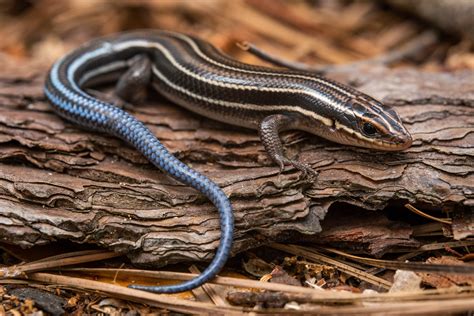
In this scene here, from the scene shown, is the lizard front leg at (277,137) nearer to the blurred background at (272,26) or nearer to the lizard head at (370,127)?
the lizard head at (370,127)

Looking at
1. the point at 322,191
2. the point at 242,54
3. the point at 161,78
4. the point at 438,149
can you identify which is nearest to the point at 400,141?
the point at 438,149

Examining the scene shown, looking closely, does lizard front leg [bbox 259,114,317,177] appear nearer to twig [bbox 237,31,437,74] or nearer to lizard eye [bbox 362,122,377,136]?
lizard eye [bbox 362,122,377,136]

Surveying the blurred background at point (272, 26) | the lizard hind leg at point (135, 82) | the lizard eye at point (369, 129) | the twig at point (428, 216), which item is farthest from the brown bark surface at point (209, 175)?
the blurred background at point (272, 26)

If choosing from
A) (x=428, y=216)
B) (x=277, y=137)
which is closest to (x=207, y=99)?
(x=277, y=137)

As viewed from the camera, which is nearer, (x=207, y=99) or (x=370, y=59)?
(x=207, y=99)

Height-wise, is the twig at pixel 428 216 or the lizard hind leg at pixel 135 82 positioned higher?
the lizard hind leg at pixel 135 82

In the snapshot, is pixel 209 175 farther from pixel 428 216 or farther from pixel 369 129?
pixel 428 216
